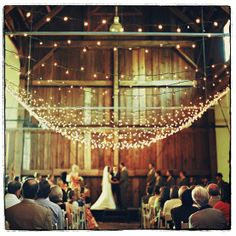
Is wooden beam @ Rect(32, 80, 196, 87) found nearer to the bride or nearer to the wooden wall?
the wooden wall

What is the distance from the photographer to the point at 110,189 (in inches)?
448

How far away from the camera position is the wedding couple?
11086 mm

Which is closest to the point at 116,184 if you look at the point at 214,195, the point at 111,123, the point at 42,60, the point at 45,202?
the point at 111,123

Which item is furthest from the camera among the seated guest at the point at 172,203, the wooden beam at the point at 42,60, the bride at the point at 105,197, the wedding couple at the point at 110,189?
the wooden beam at the point at 42,60

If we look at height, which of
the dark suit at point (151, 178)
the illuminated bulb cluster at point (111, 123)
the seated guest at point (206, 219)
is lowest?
the dark suit at point (151, 178)

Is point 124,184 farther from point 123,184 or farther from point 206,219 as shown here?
point 206,219

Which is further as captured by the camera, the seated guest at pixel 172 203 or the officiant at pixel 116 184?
the officiant at pixel 116 184

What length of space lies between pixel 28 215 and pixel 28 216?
0.01 meters

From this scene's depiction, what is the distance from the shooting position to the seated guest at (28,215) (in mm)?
2685

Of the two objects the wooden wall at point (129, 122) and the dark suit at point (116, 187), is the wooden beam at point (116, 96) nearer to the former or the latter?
the wooden wall at point (129, 122)

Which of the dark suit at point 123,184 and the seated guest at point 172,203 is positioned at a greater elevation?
the seated guest at point 172,203

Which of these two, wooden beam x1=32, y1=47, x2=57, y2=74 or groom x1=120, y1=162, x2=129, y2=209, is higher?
wooden beam x1=32, y1=47, x2=57, y2=74

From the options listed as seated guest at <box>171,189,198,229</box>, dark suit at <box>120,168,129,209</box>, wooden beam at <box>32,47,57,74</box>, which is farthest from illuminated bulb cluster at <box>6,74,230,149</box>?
seated guest at <box>171,189,198,229</box>

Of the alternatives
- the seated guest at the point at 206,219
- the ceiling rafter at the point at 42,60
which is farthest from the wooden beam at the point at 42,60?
the seated guest at the point at 206,219
